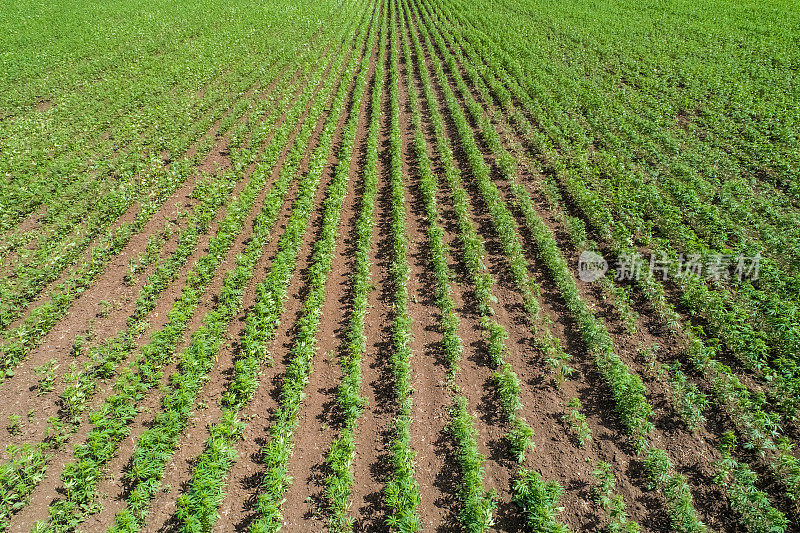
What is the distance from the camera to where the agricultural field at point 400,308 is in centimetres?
684

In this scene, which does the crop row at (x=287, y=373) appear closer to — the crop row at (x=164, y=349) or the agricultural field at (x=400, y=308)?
the agricultural field at (x=400, y=308)

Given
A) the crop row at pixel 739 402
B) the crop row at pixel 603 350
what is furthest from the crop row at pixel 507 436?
the crop row at pixel 739 402

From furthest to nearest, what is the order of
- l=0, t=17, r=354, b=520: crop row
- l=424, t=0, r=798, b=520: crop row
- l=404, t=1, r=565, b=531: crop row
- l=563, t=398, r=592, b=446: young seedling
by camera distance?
l=563, t=398, r=592, b=446: young seedling → l=424, t=0, r=798, b=520: crop row → l=0, t=17, r=354, b=520: crop row → l=404, t=1, r=565, b=531: crop row

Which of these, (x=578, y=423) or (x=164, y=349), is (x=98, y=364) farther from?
(x=578, y=423)

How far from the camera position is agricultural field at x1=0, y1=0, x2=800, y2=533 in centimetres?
684

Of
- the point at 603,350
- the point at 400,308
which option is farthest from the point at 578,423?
the point at 400,308

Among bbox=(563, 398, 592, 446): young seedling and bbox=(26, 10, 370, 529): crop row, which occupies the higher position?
bbox=(26, 10, 370, 529): crop row

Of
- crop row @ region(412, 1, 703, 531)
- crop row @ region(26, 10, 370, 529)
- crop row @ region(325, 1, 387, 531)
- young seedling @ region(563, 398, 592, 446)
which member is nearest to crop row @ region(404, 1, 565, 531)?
young seedling @ region(563, 398, 592, 446)

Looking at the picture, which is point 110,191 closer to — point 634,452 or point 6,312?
point 6,312

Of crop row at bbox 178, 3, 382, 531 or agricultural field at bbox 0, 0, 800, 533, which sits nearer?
crop row at bbox 178, 3, 382, 531

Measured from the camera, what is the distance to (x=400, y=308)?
32.7 ft

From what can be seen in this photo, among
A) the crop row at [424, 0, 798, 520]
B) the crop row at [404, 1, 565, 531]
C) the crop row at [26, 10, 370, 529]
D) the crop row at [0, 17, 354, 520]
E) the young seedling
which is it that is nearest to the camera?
the crop row at [404, 1, 565, 531]

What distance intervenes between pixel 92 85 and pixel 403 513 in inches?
1032

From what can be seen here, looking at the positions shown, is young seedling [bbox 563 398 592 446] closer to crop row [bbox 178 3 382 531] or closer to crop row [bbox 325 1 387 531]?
crop row [bbox 325 1 387 531]
